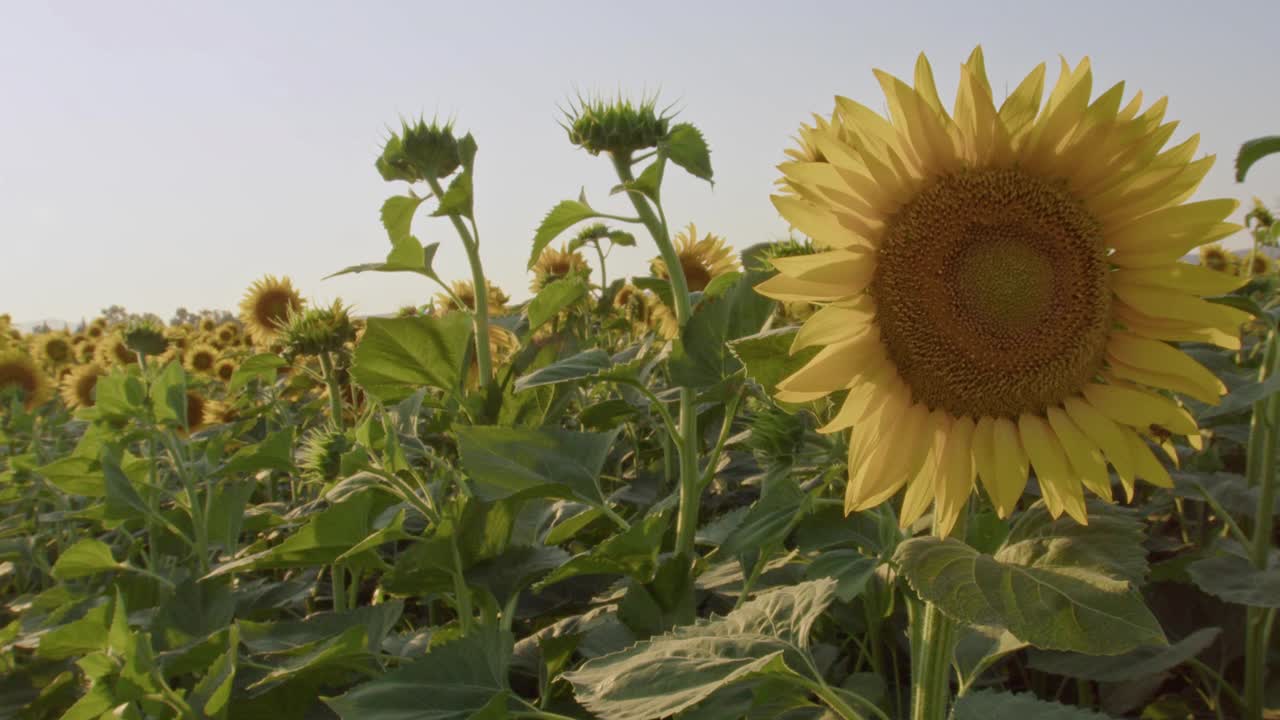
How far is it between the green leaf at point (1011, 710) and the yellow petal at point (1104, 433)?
32 centimetres

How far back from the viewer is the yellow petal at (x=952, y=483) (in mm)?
1126

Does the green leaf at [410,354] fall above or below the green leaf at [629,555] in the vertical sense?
above

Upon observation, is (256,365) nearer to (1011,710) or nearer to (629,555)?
(629,555)

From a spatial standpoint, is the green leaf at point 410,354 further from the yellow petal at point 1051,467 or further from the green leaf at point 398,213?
the yellow petal at point 1051,467

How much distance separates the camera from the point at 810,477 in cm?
169

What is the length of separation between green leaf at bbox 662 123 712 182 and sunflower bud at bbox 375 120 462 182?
74cm

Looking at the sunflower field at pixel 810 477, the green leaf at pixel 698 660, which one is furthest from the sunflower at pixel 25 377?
the green leaf at pixel 698 660

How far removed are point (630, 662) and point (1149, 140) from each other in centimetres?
94

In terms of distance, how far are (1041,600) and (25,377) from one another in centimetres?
760

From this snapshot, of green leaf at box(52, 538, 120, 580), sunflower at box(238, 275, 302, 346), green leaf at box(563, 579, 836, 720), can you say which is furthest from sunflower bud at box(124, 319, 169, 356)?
green leaf at box(563, 579, 836, 720)

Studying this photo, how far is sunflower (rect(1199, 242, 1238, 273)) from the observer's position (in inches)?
257

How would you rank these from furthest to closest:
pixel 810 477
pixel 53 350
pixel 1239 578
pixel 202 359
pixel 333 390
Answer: pixel 53 350 < pixel 202 359 < pixel 333 390 < pixel 1239 578 < pixel 810 477

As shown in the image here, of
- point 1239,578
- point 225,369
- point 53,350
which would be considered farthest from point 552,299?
point 53,350

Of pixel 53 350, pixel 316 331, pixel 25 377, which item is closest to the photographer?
pixel 316 331
